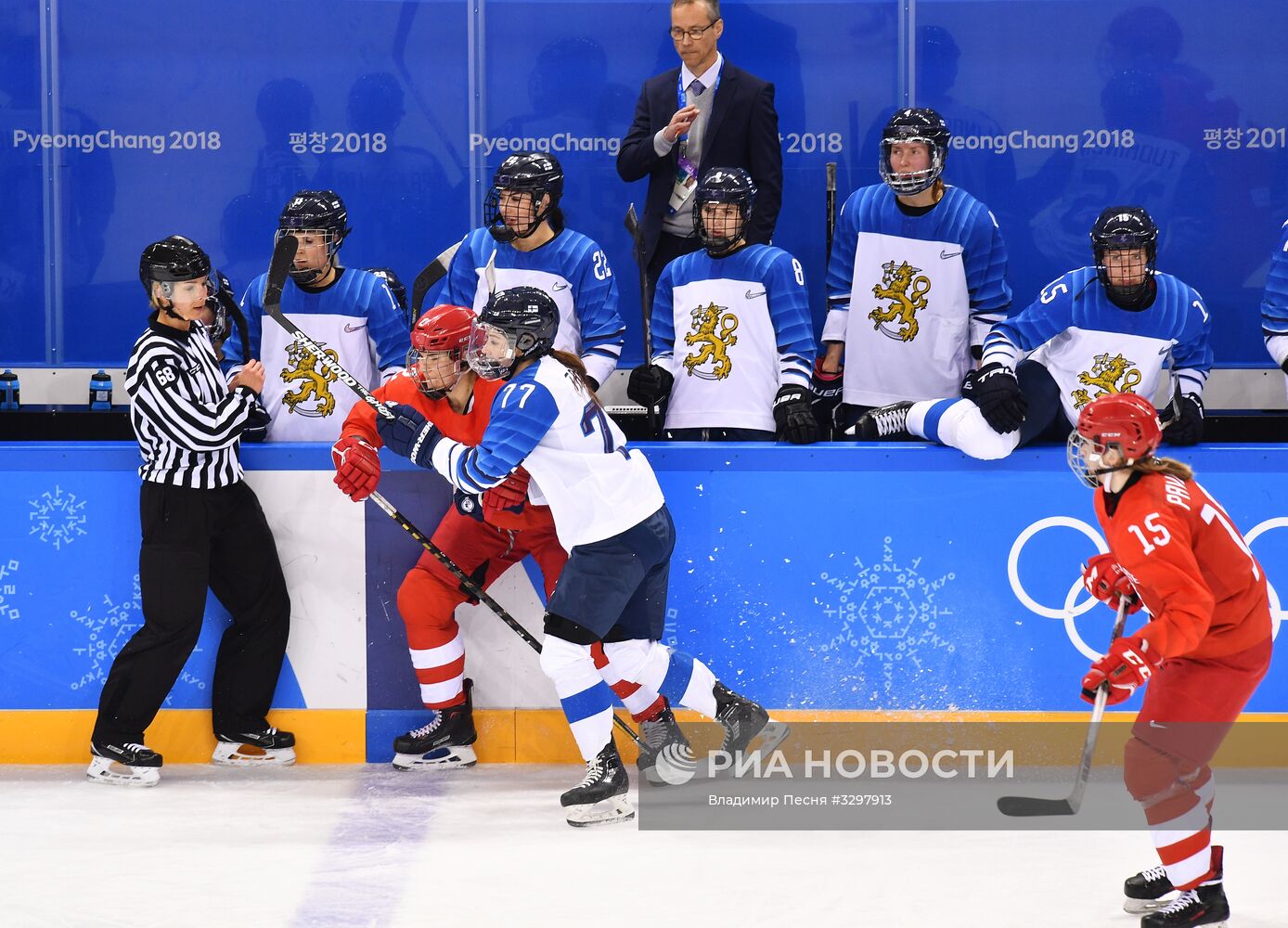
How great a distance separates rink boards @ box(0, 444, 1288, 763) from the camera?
4164 millimetres

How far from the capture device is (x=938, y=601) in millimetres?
4168

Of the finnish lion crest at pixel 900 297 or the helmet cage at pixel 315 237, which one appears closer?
the helmet cage at pixel 315 237

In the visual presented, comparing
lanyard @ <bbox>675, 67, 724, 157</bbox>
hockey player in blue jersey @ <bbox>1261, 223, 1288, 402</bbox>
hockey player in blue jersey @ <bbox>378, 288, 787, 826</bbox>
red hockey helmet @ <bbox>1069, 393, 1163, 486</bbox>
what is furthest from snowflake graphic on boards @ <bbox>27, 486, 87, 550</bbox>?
hockey player in blue jersey @ <bbox>1261, 223, 1288, 402</bbox>

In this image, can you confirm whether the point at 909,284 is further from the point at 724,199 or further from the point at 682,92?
the point at 682,92

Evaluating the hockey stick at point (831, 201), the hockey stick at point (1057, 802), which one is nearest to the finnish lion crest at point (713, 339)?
the hockey stick at point (831, 201)

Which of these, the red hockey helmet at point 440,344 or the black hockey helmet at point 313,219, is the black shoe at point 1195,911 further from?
the black hockey helmet at point 313,219

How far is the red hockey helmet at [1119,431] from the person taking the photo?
3.00m

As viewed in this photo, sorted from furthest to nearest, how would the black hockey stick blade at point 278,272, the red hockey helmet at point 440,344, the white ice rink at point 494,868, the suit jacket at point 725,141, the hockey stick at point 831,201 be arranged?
the hockey stick at point 831,201
the suit jacket at point 725,141
the black hockey stick blade at point 278,272
the red hockey helmet at point 440,344
the white ice rink at point 494,868

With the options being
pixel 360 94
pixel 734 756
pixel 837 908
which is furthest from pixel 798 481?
pixel 360 94

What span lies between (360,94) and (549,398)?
2693mm

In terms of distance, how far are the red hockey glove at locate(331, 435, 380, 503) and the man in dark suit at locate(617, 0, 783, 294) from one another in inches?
56.3

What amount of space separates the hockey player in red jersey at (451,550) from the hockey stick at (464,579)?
0.15ft

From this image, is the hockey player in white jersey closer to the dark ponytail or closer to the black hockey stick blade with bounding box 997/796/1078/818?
the dark ponytail

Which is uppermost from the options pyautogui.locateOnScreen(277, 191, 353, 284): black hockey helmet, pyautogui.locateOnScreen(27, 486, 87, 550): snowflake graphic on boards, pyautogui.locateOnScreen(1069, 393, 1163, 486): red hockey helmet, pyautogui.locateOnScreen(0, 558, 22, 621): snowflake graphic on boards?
pyautogui.locateOnScreen(277, 191, 353, 284): black hockey helmet
